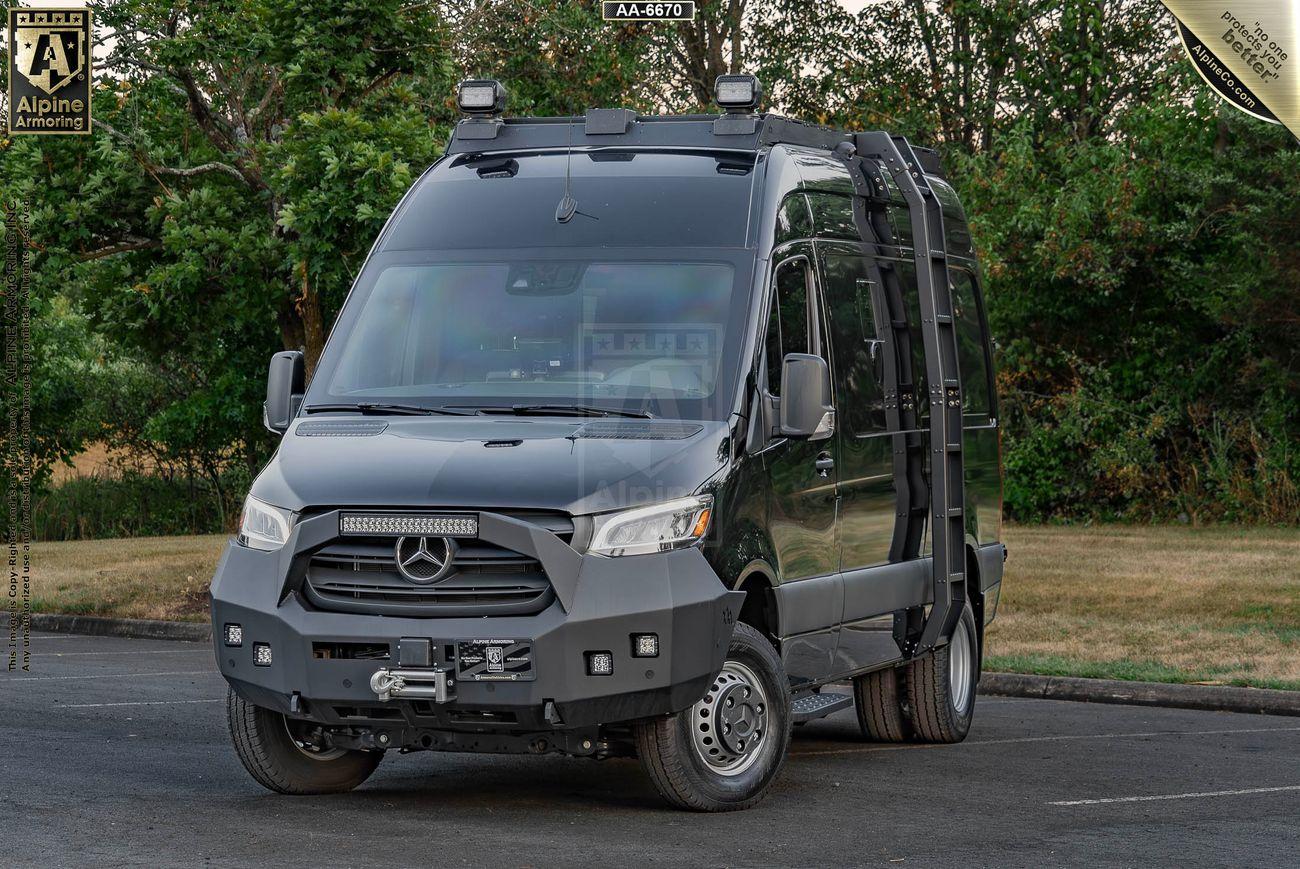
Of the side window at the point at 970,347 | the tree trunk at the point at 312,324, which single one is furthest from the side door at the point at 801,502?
Result: the tree trunk at the point at 312,324

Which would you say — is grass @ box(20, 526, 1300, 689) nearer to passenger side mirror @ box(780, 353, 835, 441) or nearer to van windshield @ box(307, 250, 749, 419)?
passenger side mirror @ box(780, 353, 835, 441)

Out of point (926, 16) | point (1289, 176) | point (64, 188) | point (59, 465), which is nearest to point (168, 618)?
point (64, 188)

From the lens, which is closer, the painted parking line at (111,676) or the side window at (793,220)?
the side window at (793,220)

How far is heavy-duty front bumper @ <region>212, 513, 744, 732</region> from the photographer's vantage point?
7234mm

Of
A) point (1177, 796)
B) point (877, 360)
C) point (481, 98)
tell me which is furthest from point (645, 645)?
point (481, 98)

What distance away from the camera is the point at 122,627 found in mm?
16875

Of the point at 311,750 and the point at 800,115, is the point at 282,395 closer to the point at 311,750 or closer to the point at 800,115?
the point at 311,750

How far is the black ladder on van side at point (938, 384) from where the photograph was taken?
33.0 ft

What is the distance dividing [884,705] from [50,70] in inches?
424

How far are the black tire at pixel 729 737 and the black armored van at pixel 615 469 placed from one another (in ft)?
0.04

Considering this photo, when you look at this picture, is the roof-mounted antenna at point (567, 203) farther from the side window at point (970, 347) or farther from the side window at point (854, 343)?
the side window at point (970, 347)

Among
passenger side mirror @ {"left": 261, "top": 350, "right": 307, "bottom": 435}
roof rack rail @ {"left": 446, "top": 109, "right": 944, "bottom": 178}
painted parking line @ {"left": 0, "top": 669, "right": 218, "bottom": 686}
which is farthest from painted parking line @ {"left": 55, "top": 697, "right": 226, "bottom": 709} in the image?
roof rack rail @ {"left": 446, "top": 109, "right": 944, "bottom": 178}

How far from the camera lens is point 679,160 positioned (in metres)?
8.98

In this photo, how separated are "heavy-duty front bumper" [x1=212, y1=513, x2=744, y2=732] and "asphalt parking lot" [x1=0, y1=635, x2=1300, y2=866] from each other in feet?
1.63
